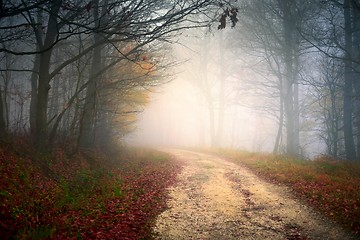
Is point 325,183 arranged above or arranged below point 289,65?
below

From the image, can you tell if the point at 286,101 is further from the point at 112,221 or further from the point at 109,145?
the point at 112,221

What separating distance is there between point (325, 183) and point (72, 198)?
29.4ft

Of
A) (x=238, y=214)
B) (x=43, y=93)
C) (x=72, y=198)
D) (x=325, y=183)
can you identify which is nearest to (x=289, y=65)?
(x=325, y=183)

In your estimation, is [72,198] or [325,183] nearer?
[72,198]

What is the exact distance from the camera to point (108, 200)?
7.82 meters

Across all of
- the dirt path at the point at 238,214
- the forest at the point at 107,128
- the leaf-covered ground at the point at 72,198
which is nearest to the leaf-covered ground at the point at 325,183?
the forest at the point at 107,128

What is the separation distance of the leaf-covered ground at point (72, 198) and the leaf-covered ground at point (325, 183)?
15.9ft

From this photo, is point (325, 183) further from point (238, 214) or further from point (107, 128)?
point (107, 128)

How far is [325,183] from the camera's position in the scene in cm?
891

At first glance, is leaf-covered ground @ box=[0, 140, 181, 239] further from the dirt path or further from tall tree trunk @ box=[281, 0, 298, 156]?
tall tree trunk @ box=[281, 0, 298, 156]

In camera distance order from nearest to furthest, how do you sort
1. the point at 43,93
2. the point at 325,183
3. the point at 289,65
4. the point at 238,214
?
the point at 238,214 → the point at 325,183 → the point at 43,93 → the point at 289,65

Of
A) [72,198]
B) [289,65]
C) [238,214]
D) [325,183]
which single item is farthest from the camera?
[289,65]

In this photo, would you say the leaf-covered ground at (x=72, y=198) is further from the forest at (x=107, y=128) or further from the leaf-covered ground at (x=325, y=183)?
the leaf-covered ground at (x=325, y=183)

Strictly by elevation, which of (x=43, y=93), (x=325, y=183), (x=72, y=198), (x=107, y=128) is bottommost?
(x=72, y=198)
